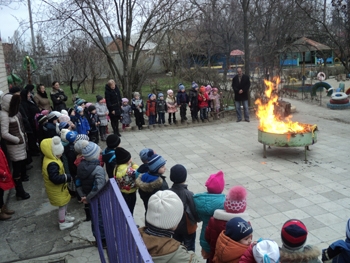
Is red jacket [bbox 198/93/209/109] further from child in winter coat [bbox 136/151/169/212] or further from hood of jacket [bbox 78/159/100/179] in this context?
child in winter coat [bbox 136/151/169/212]

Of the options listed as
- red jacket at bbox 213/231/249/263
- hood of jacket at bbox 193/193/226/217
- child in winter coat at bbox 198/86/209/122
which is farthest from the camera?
child in winter coat at bbox 198/86/209/122

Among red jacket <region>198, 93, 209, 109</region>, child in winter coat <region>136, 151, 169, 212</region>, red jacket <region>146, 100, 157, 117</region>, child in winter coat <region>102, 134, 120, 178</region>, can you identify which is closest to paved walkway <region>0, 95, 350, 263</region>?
red jacket <region>146, 100, 157, 117</region>

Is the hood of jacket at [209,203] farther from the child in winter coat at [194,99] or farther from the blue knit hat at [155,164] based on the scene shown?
the child in winter coat at [194,99]

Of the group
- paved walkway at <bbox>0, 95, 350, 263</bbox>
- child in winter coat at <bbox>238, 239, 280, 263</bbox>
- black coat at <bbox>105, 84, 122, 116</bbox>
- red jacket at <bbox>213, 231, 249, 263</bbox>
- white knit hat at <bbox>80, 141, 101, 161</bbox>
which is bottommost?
paved walkway at <bbox>0, 95, 350, 263</bbox>

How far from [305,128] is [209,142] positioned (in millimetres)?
2890

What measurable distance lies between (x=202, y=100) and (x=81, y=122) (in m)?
5.39

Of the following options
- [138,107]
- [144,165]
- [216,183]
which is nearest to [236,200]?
[216,183]

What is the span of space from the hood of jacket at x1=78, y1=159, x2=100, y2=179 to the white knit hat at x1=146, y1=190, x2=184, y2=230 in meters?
2.09

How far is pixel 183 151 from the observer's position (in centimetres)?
941

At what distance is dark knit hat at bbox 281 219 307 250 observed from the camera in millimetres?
2652

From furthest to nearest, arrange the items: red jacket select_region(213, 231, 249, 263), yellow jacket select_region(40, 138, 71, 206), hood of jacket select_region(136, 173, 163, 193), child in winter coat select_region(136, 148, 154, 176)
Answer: yellow jacket select_region(40, 138, 71, 206) < child in winter coat select_region(136, 148, 154, 176) < hood of jacket select_region(136, 173, 163, 193) < red jacket select_region(213, 231, 249, 263)

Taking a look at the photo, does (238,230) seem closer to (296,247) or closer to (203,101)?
(296,247)

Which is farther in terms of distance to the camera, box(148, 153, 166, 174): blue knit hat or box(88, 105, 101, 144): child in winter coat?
box(88, 105, 101, 144): child in winter coat

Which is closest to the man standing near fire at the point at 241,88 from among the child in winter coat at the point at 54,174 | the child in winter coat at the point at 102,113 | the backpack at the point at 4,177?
the child in winter coat at the point at 102,113
